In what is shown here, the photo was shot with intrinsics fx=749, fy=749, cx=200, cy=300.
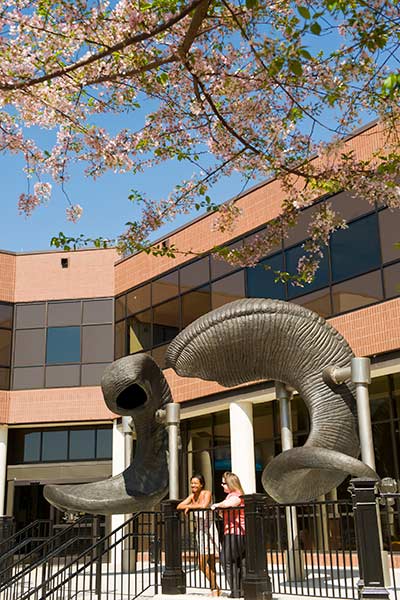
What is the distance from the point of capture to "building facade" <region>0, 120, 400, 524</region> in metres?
16.9

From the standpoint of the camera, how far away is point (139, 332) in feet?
82.6

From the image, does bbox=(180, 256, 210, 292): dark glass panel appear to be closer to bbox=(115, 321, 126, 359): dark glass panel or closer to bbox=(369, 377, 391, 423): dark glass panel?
bbox=(115, 321, 126, 359): dark glass panel

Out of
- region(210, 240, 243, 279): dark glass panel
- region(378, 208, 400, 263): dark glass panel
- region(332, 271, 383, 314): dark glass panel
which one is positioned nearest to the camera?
region(378, 208, 400, 263): dark glass panel

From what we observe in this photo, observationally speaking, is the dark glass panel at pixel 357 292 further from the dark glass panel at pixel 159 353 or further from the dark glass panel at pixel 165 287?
the dark glass panel at pixel 159 353

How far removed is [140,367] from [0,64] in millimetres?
4649

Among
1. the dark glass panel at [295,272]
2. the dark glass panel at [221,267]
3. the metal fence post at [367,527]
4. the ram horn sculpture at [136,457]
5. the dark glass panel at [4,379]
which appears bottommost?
the metal fence post at [367,527]

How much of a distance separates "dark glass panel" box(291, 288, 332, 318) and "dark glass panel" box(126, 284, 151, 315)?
731 centimetres

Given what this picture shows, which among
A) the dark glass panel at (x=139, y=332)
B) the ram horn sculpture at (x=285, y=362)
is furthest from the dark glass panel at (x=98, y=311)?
the ram horn sculpture at (x=285, y=362)

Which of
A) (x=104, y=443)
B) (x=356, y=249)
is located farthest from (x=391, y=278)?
(x=104, y=443)

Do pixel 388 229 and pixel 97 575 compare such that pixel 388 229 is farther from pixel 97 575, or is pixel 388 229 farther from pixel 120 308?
pixel 120 308

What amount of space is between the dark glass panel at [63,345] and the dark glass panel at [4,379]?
144cm

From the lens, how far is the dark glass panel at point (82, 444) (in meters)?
26.1

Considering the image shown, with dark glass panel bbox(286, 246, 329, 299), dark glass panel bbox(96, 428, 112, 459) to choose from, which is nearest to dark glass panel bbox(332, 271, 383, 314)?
dark glass panel bbox(286, 246, 329, 299)

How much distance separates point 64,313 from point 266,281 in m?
9.38
